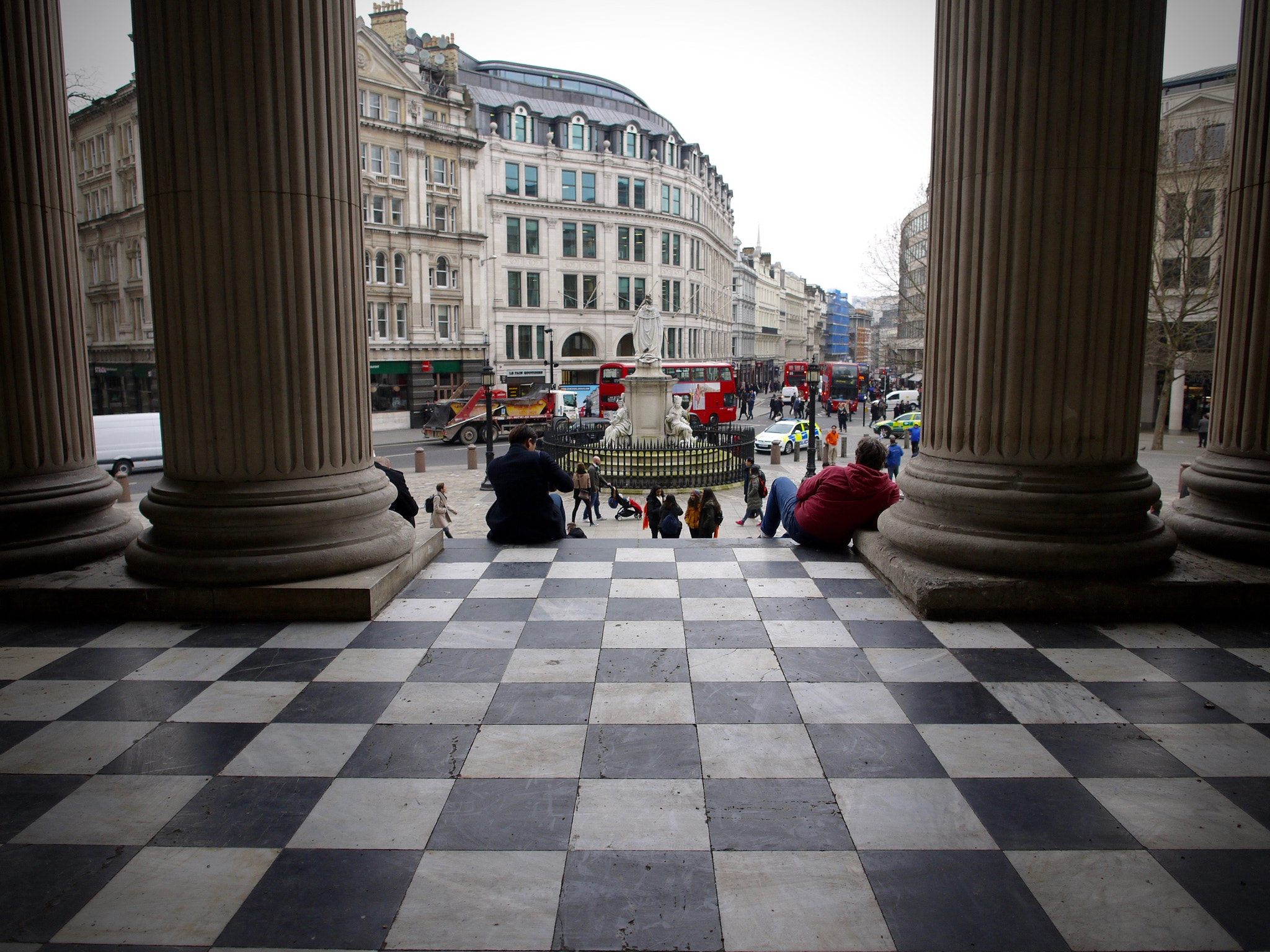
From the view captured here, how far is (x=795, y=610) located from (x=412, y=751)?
8.76 feet

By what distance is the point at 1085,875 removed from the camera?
8.57 feet

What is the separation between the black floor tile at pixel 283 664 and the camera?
166 inches

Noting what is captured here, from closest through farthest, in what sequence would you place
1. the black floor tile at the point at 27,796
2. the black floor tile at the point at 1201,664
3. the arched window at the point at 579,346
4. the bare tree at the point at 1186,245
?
the black floor tile at the point at 27,796, the black floor tile at the point at 1201,664, the bare tree at the point at 1186,245, the arched window at the point at 579,346

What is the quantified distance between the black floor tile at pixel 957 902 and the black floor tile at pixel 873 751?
52cm

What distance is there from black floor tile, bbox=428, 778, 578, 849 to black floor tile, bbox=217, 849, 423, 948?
0.16 m

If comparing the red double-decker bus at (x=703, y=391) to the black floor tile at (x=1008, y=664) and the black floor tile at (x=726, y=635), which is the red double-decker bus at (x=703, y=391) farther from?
the black floor tile at (x=1008, y=664)

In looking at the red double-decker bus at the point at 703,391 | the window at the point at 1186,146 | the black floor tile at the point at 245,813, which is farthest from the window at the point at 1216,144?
the black floor tile at the point at 245,813

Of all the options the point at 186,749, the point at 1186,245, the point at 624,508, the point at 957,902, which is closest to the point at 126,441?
the point at 624,508

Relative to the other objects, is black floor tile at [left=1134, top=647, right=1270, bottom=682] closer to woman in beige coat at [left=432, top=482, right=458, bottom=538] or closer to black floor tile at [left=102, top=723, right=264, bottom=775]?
black floor tile at [left=102, top=723, right=264, bottom=775]

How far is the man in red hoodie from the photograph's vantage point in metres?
6.53

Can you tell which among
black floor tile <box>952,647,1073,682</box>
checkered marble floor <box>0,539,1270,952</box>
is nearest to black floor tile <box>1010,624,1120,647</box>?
checkered marble floor <box>0,539,1270,952</box>

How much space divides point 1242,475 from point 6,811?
7168mm

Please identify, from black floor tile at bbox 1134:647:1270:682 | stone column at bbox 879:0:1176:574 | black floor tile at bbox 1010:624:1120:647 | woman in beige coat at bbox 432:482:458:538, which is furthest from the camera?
woman in beige coat at bbox 432:482:458:538

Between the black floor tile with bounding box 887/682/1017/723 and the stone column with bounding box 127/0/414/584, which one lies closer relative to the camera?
the black floor tile with bounding box 887/682/1017/723
